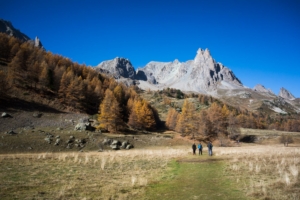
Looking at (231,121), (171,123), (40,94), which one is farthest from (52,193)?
(171,123)

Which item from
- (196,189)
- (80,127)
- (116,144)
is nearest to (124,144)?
(116,144)

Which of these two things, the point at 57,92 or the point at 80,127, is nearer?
the point at 80,127

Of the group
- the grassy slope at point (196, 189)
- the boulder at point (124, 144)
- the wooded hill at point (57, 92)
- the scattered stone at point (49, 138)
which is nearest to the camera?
the grassy slope at point (196, 189)

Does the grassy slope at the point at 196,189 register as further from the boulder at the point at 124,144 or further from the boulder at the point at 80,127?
the boulder at the point at 80,127

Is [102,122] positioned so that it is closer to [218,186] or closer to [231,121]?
[231,121]

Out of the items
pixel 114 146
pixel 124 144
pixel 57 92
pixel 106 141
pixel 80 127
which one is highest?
pixel 57 92

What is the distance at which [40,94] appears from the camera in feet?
252

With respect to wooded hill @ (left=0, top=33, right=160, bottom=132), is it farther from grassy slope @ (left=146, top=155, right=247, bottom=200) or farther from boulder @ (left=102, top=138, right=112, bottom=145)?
grassy slope @ (left=146, top=155, right=247, bottom=200)

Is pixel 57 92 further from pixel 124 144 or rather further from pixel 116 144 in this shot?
pixel 124 144

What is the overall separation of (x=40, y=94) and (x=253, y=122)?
6280 inches

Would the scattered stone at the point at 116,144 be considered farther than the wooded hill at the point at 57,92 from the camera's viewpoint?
No

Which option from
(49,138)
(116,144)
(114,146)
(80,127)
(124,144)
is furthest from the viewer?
(80,127)

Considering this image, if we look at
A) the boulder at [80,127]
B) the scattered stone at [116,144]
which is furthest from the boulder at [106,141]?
the boulder at [80,127]

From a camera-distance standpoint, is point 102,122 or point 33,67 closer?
point 102,122
